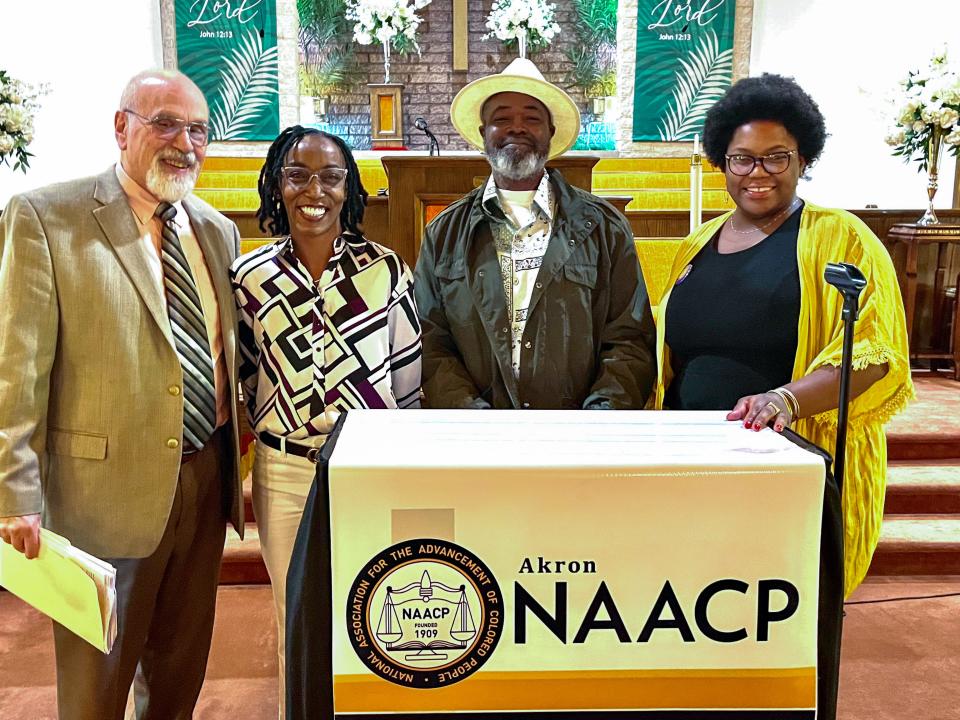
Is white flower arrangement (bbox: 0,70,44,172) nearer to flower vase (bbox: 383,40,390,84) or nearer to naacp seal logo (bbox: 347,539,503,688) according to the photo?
flower vase (bbox: 383,40,390,84)

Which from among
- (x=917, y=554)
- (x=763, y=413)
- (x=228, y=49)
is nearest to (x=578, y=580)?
(x=763, y=413)

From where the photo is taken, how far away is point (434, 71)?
738 centimetres

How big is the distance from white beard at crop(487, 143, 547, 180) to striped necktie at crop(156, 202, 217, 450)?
69 centimetres

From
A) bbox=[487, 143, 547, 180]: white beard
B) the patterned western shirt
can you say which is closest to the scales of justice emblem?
the patterned western shirt

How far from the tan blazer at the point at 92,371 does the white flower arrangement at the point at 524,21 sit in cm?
606

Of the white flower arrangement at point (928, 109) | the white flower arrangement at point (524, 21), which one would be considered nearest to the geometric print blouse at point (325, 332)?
the white flower arrangement at point (928, 109)

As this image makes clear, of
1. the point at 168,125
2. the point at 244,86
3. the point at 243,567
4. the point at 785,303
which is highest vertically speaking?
the point at 244,86

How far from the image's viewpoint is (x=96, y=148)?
6898 millimetres

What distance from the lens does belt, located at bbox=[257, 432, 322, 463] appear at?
1.66 metres

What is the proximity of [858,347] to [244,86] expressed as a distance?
21.9 feet

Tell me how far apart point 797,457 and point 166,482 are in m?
1.14

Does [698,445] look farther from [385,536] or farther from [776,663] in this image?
[385,536]

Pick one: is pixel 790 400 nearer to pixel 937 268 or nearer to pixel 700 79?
pixel 937 268

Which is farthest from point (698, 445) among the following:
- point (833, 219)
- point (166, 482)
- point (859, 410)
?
point (166, 482)
